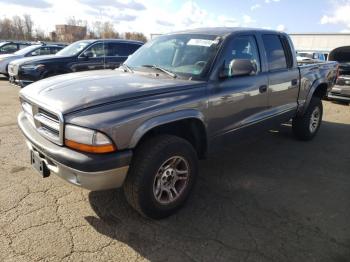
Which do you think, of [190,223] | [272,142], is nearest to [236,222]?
[190,223]

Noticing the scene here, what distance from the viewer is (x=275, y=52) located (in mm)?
4543

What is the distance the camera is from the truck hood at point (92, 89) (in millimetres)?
2730

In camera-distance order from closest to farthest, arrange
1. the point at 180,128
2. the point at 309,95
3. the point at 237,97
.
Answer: the point at 180,128 → the point at 237,97 → the point at 309,95

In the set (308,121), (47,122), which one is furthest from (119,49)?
(47,122)

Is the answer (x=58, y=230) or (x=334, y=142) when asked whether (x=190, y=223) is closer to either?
(x=58, y=230)

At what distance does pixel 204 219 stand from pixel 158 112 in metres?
1.18

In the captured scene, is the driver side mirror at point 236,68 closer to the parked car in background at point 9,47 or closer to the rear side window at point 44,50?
the rear side window at point 44,50

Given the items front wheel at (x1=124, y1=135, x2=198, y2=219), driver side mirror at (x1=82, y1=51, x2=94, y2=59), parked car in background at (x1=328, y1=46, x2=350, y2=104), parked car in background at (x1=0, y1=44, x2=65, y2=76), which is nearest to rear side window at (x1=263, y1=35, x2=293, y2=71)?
front wheel at (x1=124, y1=135, x2=198, y2=219)

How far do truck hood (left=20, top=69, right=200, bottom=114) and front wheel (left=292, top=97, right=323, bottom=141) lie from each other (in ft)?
10.2

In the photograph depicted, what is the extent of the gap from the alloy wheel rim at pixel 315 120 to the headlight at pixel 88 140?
4.38 m

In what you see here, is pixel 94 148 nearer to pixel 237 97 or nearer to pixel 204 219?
pixel 204 219

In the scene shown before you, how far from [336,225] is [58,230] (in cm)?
268

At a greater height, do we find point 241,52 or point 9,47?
point 9,47

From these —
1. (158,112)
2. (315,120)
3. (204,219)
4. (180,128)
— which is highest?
(158,112)
